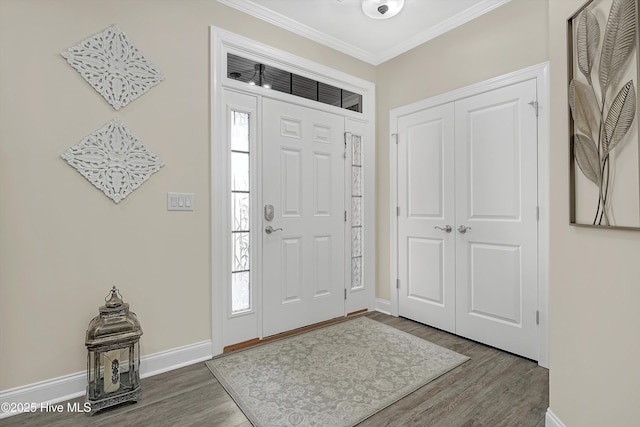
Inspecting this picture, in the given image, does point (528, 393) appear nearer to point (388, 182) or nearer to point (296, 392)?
point (296, 392)

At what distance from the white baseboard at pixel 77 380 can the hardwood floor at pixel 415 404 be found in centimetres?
5

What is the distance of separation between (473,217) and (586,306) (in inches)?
55.1

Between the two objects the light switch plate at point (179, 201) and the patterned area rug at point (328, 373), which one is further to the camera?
the light switch plate at point (179, 201)

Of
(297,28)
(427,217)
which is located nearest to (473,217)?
(427,217)

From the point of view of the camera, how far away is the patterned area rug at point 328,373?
1716mm

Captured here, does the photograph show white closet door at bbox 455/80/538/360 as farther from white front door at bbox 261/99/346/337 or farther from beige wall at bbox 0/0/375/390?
beige wall at bbox 0/0/375/390

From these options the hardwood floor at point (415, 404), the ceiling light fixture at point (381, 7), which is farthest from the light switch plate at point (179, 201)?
the ceiling light fixture at point (381, 7)

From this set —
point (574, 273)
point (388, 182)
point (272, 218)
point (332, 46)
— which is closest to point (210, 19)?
point (332, 46)

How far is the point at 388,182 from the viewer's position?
3.33 m

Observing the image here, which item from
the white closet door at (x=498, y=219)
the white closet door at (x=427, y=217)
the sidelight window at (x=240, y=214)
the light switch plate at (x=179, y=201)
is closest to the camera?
the light switch plate at (x=179, y=201)

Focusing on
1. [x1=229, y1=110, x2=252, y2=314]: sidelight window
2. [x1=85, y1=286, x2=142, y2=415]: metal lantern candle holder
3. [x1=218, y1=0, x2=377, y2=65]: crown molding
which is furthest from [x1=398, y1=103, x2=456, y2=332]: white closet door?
[x1=85, y1=286, x2=142, y2=415]: metal lantern candle holder

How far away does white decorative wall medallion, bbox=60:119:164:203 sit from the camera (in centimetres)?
190

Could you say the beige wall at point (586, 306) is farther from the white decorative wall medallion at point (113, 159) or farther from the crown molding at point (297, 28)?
the white decorative wall medallion at point (113, 159)

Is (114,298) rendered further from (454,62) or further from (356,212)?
(454,62)
